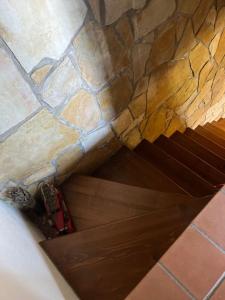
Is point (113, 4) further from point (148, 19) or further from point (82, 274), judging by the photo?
point (82, 274)

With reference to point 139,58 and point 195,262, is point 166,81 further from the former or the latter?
point 195,262

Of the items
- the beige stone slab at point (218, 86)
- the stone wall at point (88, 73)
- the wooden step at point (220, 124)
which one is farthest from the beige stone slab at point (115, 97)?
Answer: the wooden step at point (220, 124)

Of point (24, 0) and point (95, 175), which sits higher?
point (24, 0)

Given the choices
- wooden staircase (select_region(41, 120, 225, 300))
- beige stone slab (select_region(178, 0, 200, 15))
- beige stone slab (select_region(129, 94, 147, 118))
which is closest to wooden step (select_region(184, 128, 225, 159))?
wooden staircase (select_region(41, 120, 225, 300))

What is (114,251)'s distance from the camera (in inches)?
49.3

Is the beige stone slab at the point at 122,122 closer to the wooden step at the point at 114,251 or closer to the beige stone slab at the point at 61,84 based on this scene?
the beige stone slab at the point at 61,84

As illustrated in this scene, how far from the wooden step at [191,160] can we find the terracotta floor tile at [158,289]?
4.78 feet

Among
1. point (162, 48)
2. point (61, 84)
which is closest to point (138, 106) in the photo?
point (162, 48)

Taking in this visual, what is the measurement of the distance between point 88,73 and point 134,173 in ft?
2.83

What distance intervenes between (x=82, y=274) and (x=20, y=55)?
1.03m

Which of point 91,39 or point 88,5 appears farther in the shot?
point 91,39

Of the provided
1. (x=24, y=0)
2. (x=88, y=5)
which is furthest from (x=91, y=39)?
(x=24, y=0)

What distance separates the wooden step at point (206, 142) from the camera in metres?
2.51

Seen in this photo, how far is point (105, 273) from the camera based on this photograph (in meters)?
1.18
